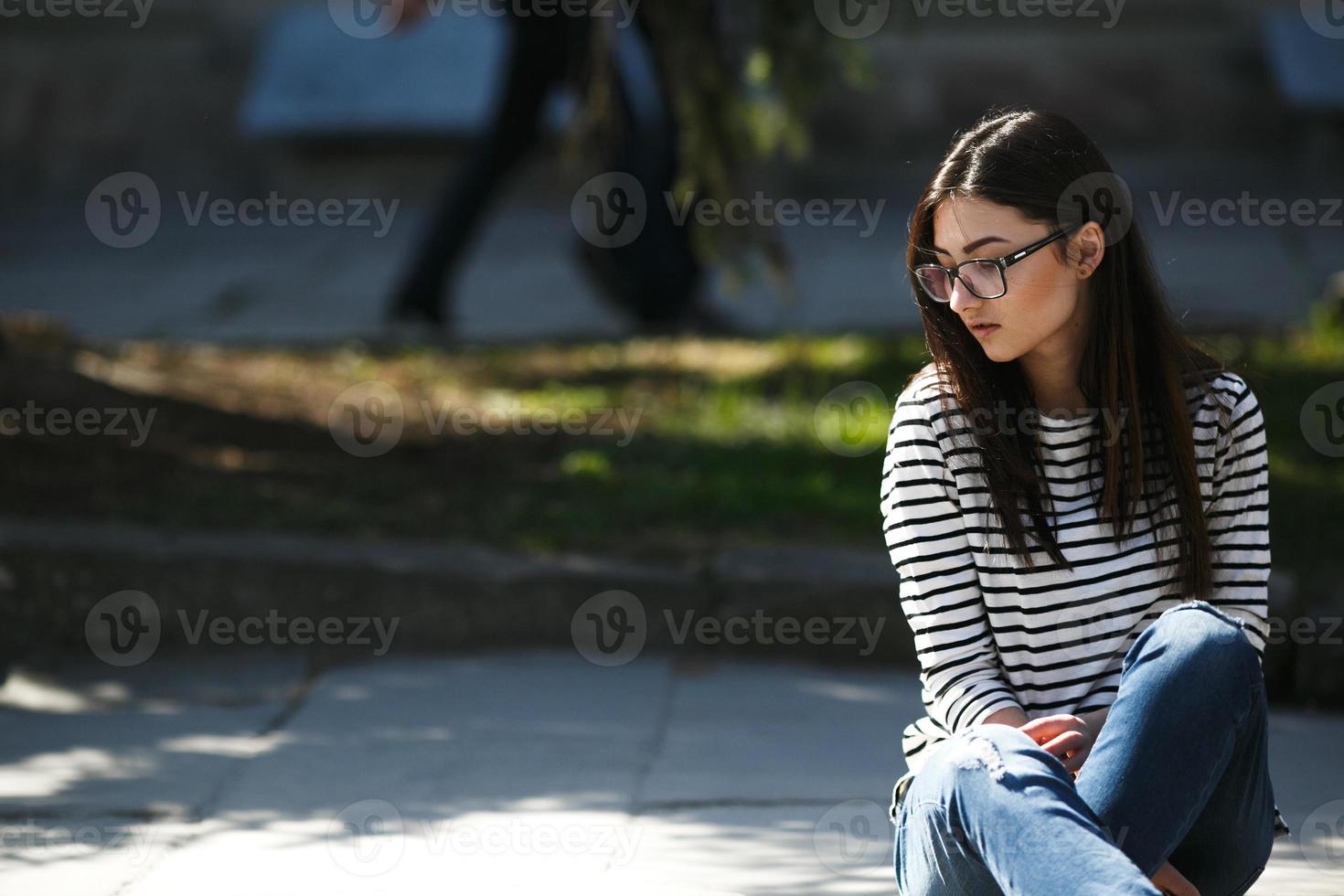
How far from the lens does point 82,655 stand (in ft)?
13.4

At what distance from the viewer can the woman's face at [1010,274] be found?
8.04 ft

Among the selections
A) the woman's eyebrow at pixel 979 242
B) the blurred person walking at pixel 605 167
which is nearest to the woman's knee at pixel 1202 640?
the woman's eyebrow at pixel 979 242

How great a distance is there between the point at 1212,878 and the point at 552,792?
55.0 inches

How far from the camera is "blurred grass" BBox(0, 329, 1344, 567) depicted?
4406 millimetres

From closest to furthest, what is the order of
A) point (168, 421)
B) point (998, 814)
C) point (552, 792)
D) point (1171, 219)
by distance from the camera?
point (998, 814)
point (552, 792)
point (168, 421)
point (1171, 219)

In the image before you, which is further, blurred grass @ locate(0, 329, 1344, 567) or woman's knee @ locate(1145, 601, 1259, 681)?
blurred grass @ locate(0, 329, 1344, 567)

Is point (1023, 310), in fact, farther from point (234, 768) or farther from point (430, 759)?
point (234, 768)

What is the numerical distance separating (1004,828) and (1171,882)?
313 millimetres

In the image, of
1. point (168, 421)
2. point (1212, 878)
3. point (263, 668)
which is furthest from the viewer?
point (168, 421)

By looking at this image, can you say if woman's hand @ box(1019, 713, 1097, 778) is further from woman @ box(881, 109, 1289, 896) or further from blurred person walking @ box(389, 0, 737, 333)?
blurred person walking @ box(389, 0, 737, 333)

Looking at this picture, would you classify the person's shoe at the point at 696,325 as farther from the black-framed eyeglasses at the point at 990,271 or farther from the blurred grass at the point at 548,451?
the black-framed eyeglasses at the point at 990,271

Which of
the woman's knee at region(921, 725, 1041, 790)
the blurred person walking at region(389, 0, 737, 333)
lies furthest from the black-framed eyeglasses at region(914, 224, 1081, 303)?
the blurred person walking at region(389, 0, 737, 333)

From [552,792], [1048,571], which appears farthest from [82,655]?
[1048,571]

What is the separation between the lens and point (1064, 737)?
238cm
